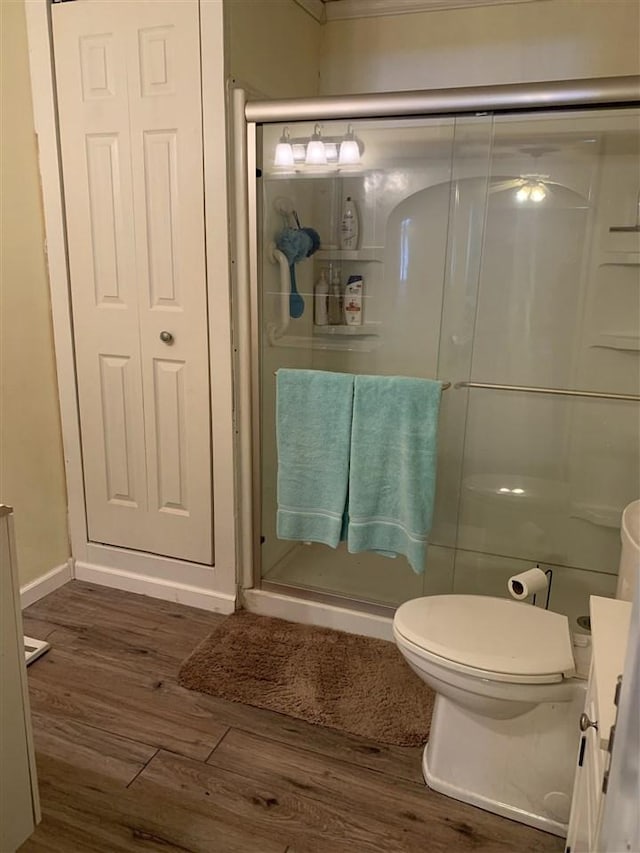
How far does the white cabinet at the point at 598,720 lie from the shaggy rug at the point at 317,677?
0.72 metres

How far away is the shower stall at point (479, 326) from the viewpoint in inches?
85.6

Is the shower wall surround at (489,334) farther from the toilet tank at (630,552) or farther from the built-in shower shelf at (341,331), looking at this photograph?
the toilet tank at (630,552)

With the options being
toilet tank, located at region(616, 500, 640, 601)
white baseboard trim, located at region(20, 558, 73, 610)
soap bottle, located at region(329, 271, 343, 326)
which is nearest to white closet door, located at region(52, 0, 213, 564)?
white baseboard trim, located at region(20, 558, 73, 610)

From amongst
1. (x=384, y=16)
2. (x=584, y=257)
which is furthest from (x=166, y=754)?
(x=384, y=16)

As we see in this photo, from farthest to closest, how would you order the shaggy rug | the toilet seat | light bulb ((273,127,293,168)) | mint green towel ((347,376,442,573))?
light bulb ((273,127,293,168)) < mint green towel ((347,376,442,573)) < the shaggy rug < the toilet seat

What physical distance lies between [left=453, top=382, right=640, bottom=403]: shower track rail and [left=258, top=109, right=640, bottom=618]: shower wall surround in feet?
0.06

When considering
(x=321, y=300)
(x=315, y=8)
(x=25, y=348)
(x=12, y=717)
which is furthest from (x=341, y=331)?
(x=12, y=717)

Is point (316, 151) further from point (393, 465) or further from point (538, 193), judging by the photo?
point (393, 465)

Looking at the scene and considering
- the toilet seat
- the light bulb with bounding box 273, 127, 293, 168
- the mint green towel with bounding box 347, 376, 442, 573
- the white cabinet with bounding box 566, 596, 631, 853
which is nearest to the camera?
the white cabinet with bounding box 566, 596, 631, 853

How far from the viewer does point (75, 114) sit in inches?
85.8

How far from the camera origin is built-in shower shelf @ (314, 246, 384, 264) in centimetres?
245

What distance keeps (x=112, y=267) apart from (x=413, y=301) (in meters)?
1.15

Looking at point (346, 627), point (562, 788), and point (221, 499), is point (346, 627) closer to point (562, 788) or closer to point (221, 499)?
point (221, 499)

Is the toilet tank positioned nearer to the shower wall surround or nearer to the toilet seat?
the toilet seat
